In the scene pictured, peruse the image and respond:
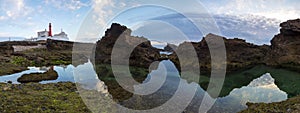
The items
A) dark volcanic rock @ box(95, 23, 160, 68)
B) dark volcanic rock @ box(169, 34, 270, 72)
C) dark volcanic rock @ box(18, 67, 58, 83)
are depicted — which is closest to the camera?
dark volcanic rock @ box(18, 67, 58, 83)

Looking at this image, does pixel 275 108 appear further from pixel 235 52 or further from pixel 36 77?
pixel 235 52

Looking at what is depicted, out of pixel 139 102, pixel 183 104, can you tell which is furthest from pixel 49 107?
pixel 183 104

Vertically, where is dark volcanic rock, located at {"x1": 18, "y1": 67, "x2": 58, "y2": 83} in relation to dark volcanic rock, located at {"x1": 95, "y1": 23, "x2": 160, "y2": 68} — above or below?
below

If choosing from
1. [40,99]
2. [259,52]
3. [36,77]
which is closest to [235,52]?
[259,52]

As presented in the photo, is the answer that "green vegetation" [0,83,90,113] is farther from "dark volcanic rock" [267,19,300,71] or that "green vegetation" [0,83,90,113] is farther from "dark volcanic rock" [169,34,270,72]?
"dark volcanic rock" [267,19,300,71]

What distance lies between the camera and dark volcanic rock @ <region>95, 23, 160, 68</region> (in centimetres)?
6944

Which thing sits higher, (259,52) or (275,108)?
(259,52)

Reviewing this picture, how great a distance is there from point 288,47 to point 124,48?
48031 millimetres

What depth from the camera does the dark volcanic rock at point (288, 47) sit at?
60.4 meters

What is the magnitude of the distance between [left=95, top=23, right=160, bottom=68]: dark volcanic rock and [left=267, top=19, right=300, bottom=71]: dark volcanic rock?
36.0m

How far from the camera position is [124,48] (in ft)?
242

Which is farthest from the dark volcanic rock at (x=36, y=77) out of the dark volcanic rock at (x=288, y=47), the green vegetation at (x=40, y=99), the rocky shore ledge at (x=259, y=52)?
the dark volcanic rock at (x=288, y=47)

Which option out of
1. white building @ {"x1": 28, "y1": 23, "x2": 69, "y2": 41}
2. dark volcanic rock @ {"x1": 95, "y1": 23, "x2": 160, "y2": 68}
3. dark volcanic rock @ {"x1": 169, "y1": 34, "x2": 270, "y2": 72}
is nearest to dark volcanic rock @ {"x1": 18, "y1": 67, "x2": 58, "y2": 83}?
dark volcanic rock @ {"x1": 95, "y1": 23, "x2": 160, "y2": 68}

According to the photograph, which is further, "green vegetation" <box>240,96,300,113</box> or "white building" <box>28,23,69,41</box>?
"white building" <box>28,23,69,41</box>
